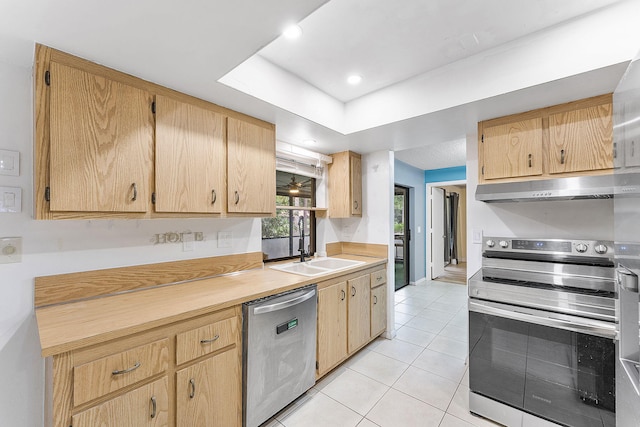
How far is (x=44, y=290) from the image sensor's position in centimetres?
139

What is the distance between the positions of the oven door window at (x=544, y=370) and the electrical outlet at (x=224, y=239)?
1.93 metres

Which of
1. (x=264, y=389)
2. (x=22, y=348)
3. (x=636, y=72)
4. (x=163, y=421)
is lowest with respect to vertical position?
(x=264, y=389)

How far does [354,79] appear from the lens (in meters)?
2.08

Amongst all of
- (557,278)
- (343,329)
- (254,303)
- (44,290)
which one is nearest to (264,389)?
(254,303)

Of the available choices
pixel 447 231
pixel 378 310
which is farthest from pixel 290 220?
pixel 447 231

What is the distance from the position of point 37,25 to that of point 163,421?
1.86 metres

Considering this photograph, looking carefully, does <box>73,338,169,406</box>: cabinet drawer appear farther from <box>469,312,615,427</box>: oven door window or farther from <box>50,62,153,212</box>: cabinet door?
<box>469,312,615,427</box>: oven door window

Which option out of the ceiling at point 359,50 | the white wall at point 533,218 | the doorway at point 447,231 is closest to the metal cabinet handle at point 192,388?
the ceiling at point 359,50

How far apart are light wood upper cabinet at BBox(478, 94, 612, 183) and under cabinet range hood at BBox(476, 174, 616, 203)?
18cm

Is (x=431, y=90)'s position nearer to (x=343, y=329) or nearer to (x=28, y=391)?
(x=343, y=329)

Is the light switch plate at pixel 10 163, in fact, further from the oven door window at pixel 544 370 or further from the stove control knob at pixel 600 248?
the stove control knob at pixel 600 248

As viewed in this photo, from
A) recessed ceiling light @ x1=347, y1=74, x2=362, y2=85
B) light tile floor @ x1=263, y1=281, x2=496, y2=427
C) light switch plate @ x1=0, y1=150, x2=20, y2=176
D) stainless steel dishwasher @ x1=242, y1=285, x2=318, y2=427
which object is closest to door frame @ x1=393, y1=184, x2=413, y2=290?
light tile floor @ x1=263, y1=281, x2=496, y2=427

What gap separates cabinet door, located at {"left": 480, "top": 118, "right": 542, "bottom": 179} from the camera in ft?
6.30

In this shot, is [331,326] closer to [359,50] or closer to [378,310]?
[378,310]
